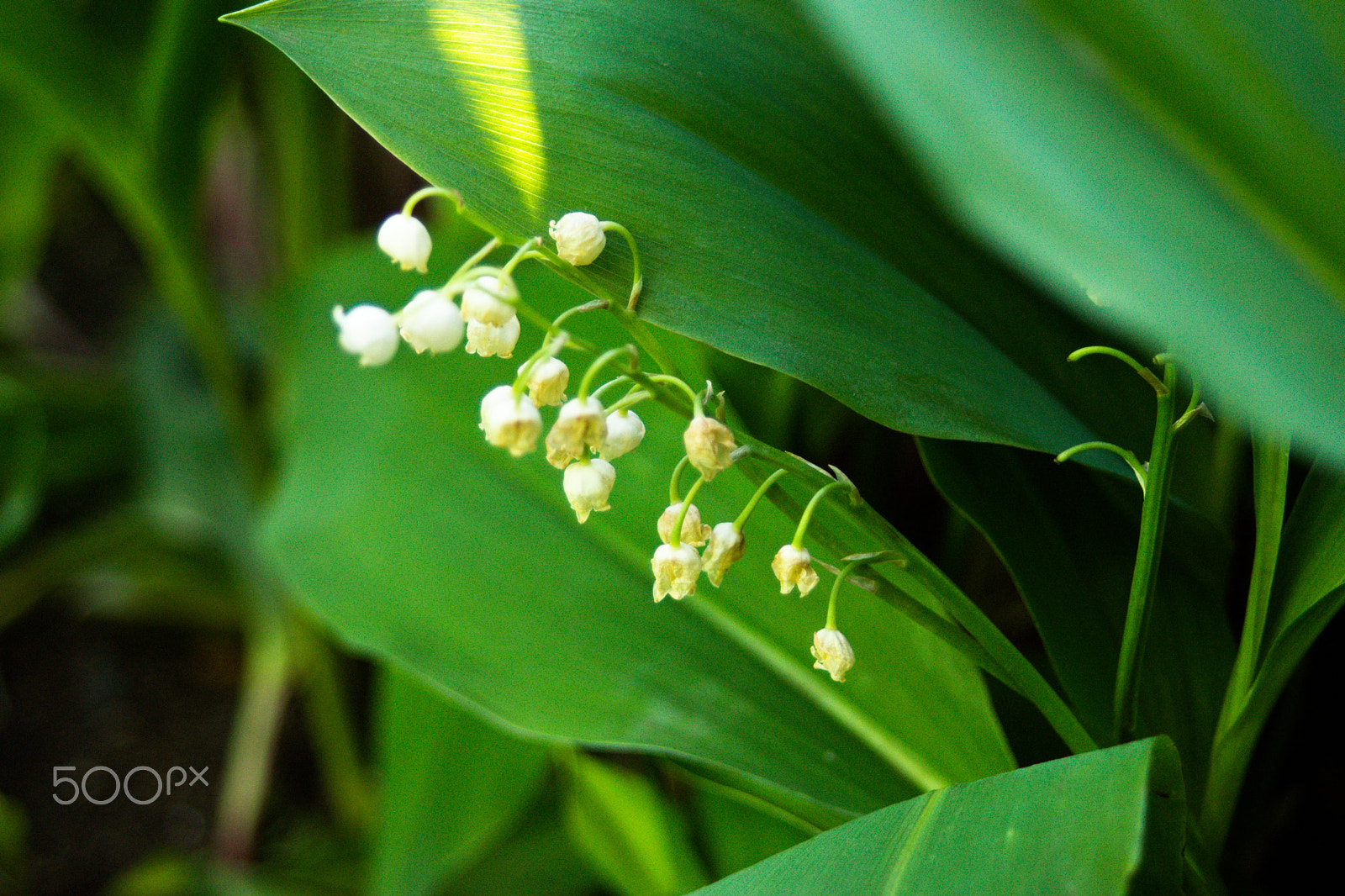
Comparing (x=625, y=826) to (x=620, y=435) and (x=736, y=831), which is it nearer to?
(x=736, y=831)

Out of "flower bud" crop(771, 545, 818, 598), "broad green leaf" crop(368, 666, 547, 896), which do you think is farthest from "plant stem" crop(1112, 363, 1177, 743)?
"broad green leaf" crop(368, 666, 547, 896)

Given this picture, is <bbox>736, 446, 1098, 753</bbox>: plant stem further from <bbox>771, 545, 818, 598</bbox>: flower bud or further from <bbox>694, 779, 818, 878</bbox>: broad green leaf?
<bbox>694, 779, 818, 878</bbox>: broad green leaf

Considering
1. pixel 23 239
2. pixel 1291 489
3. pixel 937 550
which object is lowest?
pixel 23 239

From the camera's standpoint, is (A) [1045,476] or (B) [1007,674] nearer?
(B) [1007,674]

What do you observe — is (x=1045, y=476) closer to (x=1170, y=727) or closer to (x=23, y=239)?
(x=1170, y=727)

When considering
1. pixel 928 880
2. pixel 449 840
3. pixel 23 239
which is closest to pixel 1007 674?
pixel 928 880
